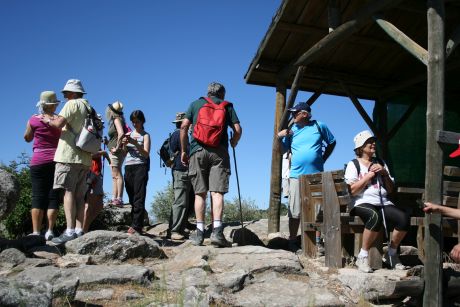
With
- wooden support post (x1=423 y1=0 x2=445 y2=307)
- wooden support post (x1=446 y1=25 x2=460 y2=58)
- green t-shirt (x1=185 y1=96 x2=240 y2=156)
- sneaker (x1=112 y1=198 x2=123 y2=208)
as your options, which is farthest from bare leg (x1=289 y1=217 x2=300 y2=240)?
sneaker (x1=112 y1=198 x2=123 y2=208)

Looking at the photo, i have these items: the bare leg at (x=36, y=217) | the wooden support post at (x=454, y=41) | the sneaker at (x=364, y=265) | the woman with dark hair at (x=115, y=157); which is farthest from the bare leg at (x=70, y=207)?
the wooden support post at (x=454, y=41)

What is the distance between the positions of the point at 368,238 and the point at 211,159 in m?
1.90

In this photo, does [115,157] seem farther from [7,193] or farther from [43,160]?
[7,193]

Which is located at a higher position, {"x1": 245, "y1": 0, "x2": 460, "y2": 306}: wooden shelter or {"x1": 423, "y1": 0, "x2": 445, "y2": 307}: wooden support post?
{"x1": 245, "y1": 0, "x2": 460, "y2": 306}: wooden shelter

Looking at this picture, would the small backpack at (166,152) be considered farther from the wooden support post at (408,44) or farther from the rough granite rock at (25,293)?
the rough granite rock at (25,293)

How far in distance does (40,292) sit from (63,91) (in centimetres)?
310

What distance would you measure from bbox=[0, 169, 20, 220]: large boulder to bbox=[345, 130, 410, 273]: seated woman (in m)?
3.52

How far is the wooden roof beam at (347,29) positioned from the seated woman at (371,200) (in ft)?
5.33

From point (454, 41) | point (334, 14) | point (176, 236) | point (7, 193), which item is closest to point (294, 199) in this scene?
point (176, 236)

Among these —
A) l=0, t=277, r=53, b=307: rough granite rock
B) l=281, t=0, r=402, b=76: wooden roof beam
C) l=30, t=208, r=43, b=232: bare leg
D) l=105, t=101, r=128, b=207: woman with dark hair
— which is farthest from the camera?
l=105, t=101, r=128, b=207: woman with dark hair

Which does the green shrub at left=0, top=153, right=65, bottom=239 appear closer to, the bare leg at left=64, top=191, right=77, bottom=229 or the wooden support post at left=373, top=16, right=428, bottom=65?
the bare leg at left=64, top=191, right=77, bottom=229

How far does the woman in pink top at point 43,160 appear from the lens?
5609 mm

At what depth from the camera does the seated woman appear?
16.2ft

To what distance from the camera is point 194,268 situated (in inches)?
186
